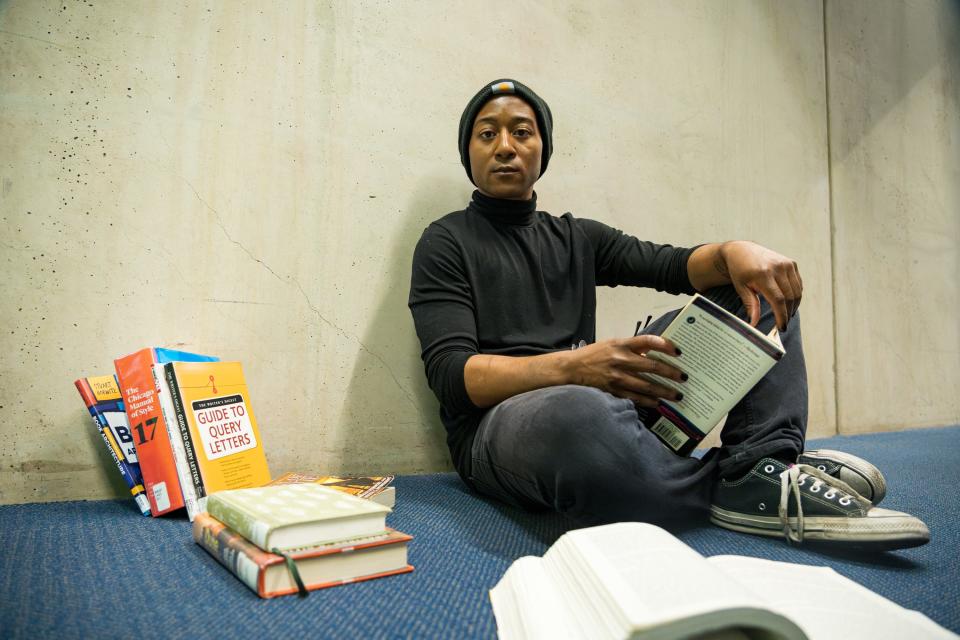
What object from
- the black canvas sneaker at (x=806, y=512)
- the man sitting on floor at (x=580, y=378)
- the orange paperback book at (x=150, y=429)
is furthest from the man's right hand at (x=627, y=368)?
the orange paperback book at (x=150, y=429)

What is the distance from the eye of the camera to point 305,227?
1.47 metres

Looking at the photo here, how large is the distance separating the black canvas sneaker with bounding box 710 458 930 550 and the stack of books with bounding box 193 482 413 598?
0.59 meters

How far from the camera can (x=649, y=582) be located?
53 cm

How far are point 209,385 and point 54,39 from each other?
859 millimetres

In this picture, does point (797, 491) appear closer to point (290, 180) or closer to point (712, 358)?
point (712, 358)

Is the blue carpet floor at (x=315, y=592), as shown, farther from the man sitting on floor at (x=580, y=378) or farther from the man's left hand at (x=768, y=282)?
the man's left hand at (x=768, y=282)

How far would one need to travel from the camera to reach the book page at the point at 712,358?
2.90ft

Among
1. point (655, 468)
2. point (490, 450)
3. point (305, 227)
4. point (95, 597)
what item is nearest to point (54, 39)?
point (305, 227)

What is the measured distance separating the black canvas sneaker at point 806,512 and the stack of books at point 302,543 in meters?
0.59

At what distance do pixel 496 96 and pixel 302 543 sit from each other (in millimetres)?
1106

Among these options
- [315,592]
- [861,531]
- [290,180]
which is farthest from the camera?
[290,180]

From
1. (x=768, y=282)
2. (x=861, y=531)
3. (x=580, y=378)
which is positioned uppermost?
(x=768, y=282)

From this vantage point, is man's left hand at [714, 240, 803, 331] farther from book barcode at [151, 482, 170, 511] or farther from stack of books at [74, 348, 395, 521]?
book barcode at [151, 482, 170, 511]

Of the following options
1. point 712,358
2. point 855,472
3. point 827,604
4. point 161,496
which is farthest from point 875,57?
point 161,496
